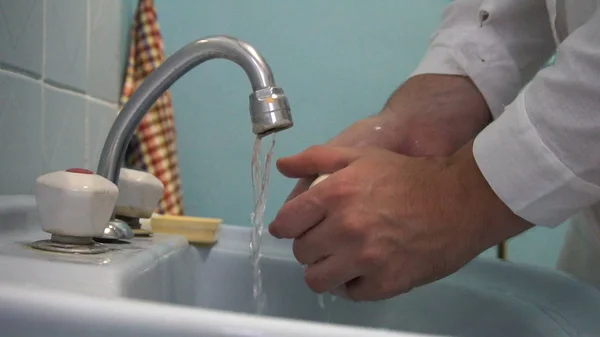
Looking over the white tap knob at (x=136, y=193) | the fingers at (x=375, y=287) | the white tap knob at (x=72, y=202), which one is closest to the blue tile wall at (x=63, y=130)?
the white tap knob at (x=136, y=193)

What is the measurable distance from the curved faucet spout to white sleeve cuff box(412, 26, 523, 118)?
231 millimetres

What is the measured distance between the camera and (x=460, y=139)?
1.90 feet

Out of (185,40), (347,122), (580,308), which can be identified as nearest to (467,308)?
(580,308)

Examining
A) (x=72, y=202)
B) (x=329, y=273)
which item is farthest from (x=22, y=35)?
(x=329, y=273)

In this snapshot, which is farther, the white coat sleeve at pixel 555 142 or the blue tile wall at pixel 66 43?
the blue tile wall at pixel 66 43

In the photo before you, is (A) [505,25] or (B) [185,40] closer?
(A) [505,25]

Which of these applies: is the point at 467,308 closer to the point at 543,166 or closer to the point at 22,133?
the point at 543,166

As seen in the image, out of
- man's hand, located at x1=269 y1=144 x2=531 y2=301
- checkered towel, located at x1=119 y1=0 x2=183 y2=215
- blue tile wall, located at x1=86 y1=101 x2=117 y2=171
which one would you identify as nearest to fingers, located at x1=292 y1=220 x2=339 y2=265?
man's hand, located at x1=269 y1=144 x2=531 y2=301

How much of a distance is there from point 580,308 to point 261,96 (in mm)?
244

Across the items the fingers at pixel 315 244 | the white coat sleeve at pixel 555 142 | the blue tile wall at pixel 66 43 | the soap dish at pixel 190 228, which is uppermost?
the blue tile wall at pixel 66 43

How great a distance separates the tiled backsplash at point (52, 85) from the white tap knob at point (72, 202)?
149 mm

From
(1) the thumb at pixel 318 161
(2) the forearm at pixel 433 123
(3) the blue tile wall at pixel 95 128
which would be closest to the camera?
(1) the thumb at pixel 318 161

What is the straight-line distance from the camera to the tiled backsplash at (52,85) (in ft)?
1.64

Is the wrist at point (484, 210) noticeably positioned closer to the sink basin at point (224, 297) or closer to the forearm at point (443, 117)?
the sink basin at point (224, 297)
